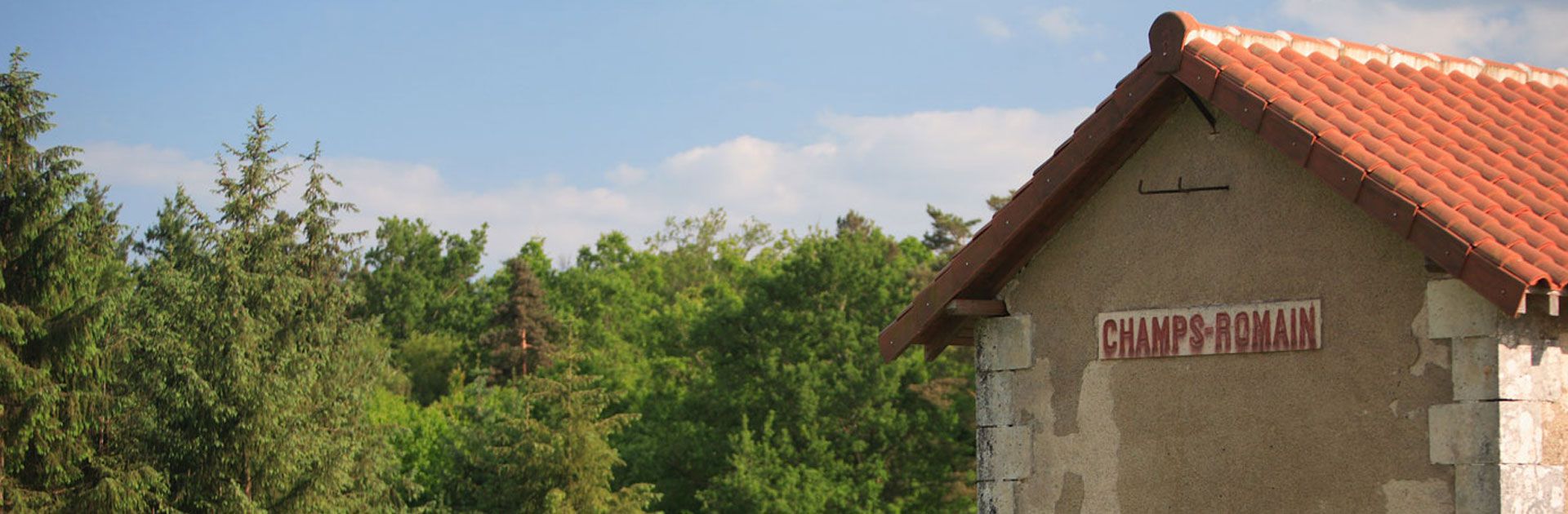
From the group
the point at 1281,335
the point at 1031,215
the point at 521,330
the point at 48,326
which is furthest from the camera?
the point at 521,330

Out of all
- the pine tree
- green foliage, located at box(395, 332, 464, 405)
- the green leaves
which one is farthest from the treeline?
green foliage, located at box(395, 332, 464, 405)

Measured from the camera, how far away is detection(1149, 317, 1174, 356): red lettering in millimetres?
8719

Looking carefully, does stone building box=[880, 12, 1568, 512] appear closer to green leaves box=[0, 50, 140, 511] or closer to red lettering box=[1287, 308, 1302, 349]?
red lettering box=[1287, 308, 1302, 349]

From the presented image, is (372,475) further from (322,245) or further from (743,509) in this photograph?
(743,509)

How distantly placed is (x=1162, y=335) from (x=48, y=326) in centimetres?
2334

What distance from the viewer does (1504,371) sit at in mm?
7500

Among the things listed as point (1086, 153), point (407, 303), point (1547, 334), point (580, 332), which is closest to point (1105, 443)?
point (1086, 153)

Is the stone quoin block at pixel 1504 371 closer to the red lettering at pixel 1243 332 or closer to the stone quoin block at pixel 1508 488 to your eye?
the stone quoin block at pixel 1508 488

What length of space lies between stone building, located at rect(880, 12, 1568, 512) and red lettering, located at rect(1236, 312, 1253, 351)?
2 cm

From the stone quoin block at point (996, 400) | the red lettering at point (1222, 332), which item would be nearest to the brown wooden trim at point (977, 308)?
the stone quoin block at point (996, 400)

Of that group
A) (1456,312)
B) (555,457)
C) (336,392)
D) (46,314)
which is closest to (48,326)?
(46,314)

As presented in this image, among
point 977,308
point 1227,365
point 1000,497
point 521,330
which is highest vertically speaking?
point 521,330

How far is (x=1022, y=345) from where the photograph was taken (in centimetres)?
931

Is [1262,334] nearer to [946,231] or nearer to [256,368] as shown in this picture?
[256,368]
